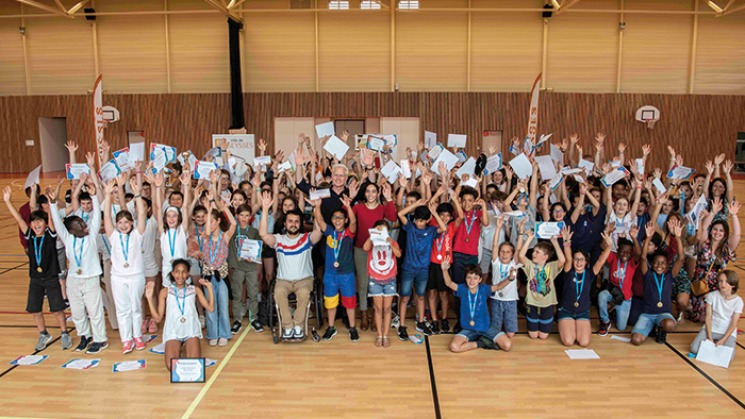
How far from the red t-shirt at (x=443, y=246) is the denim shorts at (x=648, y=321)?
2.24 meters

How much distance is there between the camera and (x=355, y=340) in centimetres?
588

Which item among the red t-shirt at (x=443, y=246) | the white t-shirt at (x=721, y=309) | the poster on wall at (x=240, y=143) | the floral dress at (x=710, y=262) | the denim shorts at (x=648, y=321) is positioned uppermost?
the poster on wall at (x=240, y=143)

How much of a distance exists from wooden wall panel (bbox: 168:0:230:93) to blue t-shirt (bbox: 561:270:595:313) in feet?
50.0

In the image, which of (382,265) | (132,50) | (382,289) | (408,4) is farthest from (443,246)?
(132,50)

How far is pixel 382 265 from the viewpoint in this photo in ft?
19.1

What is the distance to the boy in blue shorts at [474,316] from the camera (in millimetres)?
5641

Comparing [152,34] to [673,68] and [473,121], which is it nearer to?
[473,121]

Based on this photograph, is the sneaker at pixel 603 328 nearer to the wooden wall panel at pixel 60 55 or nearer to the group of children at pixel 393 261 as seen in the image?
the group of children at pixel 393 261

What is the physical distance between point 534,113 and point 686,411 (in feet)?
24.5

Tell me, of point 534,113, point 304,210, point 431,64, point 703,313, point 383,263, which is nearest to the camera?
point 383,263

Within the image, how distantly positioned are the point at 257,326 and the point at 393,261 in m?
1.88

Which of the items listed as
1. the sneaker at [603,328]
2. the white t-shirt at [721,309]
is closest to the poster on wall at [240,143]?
the sneaker at [603,328]

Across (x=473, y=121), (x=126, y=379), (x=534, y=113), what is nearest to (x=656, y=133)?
(x=473, y=121)

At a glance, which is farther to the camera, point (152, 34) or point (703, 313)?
point (152, 34)
